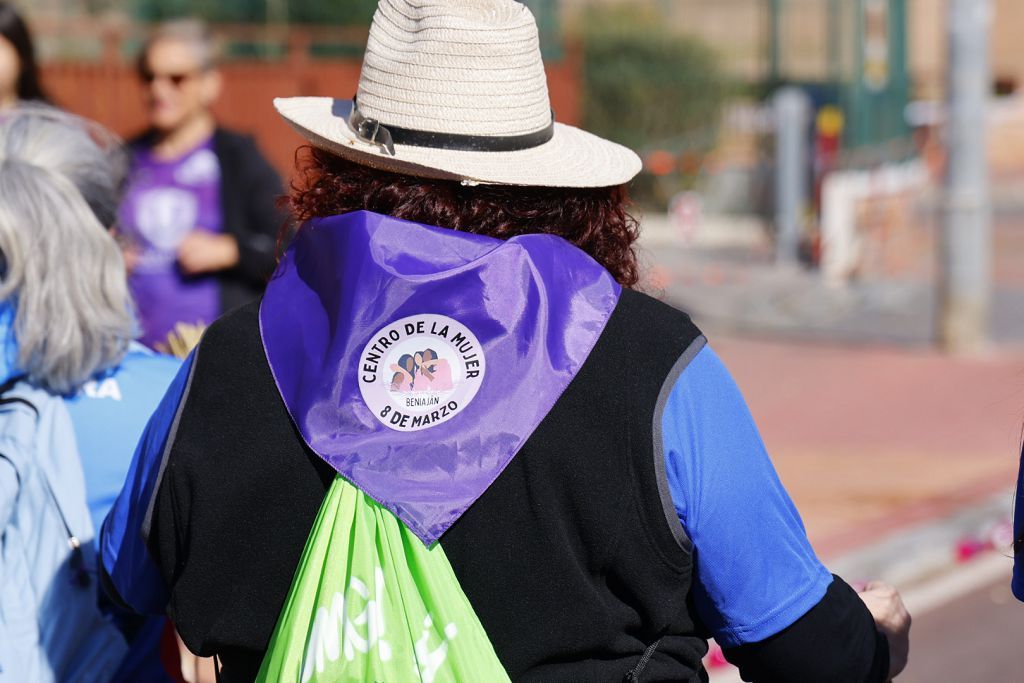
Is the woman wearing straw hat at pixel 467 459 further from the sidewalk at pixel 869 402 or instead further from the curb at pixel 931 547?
the curb at pixel 931 547

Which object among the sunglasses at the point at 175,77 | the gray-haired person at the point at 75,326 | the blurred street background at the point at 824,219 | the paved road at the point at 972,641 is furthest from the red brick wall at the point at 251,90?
the gray-haired person at the point at 75,326

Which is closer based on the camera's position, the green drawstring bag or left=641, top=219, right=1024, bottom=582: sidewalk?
the green drawstring bag

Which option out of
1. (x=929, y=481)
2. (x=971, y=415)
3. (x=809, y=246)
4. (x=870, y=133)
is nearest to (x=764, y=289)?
(x=809, y=246)

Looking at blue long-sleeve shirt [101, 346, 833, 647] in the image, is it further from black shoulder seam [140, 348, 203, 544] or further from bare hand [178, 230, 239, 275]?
bare hand [178, 230, 239, 275]

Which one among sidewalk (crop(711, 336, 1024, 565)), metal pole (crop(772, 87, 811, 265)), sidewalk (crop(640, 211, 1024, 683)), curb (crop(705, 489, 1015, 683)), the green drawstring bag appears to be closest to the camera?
the green drawstring bag

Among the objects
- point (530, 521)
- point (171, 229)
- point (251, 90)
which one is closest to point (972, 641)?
point (171, 229)

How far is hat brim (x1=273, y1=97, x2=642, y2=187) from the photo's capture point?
1.97m

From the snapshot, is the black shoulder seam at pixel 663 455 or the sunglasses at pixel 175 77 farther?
the sunglasses at pixel 175 77

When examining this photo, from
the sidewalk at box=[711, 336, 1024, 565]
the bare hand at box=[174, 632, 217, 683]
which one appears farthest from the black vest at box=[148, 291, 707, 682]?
the sidewalk at box=[711, 336, 1024, 565]

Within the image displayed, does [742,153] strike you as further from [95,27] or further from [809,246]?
[95,27]

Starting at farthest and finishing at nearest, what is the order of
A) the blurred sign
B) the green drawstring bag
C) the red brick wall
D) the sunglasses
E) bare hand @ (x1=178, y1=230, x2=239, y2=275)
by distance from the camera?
the blurred sign
the red brick wall
the sunglasses
bare hand @ (x1=178, y1=230, x2=239, y2=275)
the green drawstring bag

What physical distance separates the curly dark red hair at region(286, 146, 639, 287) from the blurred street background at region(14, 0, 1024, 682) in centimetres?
42

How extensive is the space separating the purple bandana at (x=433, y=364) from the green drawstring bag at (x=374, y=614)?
0.12 feet

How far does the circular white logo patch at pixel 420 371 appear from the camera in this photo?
1.84 m
